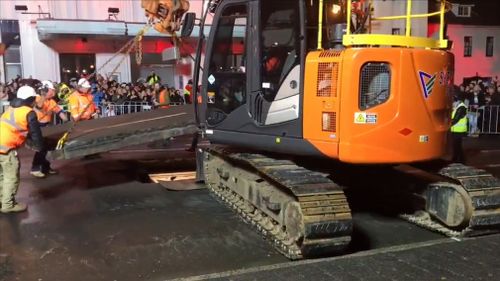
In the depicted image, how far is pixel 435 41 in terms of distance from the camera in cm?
588

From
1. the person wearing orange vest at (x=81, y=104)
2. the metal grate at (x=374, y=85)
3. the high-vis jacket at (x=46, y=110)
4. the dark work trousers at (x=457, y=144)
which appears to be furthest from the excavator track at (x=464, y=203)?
the high-vis jacket at (x=46, y=110)

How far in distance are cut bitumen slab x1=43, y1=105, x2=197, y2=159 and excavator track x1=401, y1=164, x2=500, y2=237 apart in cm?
354

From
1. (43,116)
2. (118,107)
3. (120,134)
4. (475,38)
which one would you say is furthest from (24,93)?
(475,38)

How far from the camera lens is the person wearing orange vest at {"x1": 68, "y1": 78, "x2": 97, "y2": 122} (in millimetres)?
10719

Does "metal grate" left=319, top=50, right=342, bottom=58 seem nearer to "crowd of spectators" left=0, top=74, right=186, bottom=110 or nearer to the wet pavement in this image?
the wet pavement

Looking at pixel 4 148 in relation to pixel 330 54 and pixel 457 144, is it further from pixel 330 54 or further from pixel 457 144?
pixel 457 144

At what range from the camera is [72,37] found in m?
22.5

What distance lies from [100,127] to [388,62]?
214 inches

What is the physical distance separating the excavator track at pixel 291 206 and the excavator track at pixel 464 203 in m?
1.62

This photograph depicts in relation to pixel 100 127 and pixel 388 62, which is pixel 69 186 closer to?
pixel 100 127

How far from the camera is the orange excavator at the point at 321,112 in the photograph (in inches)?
211

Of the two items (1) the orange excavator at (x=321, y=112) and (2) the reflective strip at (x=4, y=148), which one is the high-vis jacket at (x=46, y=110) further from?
(1) the orange excavator at (x=321, y=112)

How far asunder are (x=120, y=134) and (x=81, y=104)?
136 inches

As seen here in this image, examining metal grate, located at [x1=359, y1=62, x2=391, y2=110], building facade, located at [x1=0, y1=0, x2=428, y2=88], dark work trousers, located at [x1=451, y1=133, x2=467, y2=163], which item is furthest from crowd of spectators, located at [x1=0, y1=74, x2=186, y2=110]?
metal grate, located at [x1=359, y1=62, x2=391, y2=110]
